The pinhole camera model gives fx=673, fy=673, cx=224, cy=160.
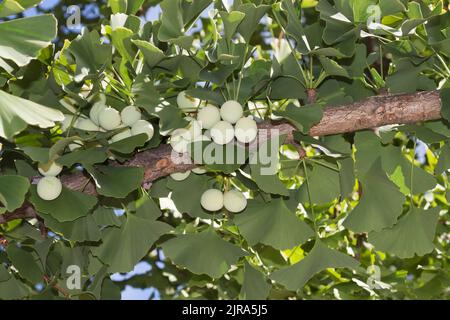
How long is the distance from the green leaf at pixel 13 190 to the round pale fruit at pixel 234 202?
45 centimetres

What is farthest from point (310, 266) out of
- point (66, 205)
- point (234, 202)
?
point (66, 205)

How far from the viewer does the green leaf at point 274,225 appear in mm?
1533

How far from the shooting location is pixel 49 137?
4.98 feet

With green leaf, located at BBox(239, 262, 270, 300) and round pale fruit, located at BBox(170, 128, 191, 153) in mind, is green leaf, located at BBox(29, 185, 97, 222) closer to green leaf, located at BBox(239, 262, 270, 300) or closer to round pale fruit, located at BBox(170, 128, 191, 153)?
round pale fruit, located at BBox(170, 128, 191, 153)

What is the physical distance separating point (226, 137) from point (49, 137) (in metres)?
0.42

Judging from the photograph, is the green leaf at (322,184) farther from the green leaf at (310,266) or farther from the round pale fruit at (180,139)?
the round pale fruit at (180,139)

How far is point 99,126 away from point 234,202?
1.13ft

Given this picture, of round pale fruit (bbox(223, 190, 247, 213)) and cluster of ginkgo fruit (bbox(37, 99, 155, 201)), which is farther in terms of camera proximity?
round pale fruit (bbox(223, 190, 247, 213))

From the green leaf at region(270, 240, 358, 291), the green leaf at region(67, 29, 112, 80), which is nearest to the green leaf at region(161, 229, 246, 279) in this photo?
the green leaf at region(270, 240, 358, 291)

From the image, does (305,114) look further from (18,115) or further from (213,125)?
(18,115)

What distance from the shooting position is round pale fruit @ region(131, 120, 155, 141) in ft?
4.55

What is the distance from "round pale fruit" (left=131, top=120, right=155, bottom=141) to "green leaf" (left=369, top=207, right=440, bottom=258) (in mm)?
572
